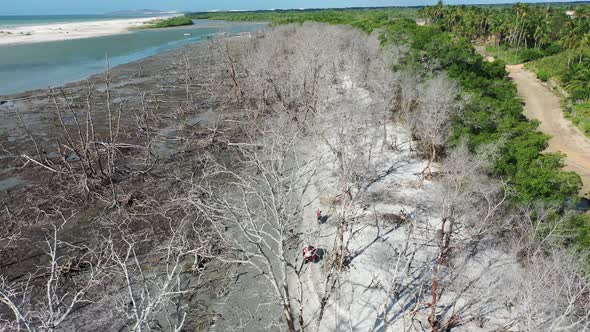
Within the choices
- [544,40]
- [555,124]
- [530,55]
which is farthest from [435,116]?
[544,40]

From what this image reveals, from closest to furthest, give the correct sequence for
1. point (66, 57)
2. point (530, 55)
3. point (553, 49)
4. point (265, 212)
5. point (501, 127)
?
point (265, 212), point (501, 127), point (553, 49), point (530, 55), point (66, 57)

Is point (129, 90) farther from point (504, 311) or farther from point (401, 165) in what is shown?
point (504, 311)

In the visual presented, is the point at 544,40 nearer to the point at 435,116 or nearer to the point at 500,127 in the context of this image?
the point at 500,127

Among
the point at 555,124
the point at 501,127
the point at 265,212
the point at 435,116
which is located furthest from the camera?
the point at 555,124

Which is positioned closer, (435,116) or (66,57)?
(435,116)

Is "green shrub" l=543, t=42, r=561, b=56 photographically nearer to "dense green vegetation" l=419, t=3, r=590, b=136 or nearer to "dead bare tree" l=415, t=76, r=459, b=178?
"dense green vegetation" l=419, t=3, r=590, b=136

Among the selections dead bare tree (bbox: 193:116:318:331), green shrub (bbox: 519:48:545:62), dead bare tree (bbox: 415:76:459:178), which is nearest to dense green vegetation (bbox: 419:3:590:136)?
green shrub (bbox: 519:48:545:62)
